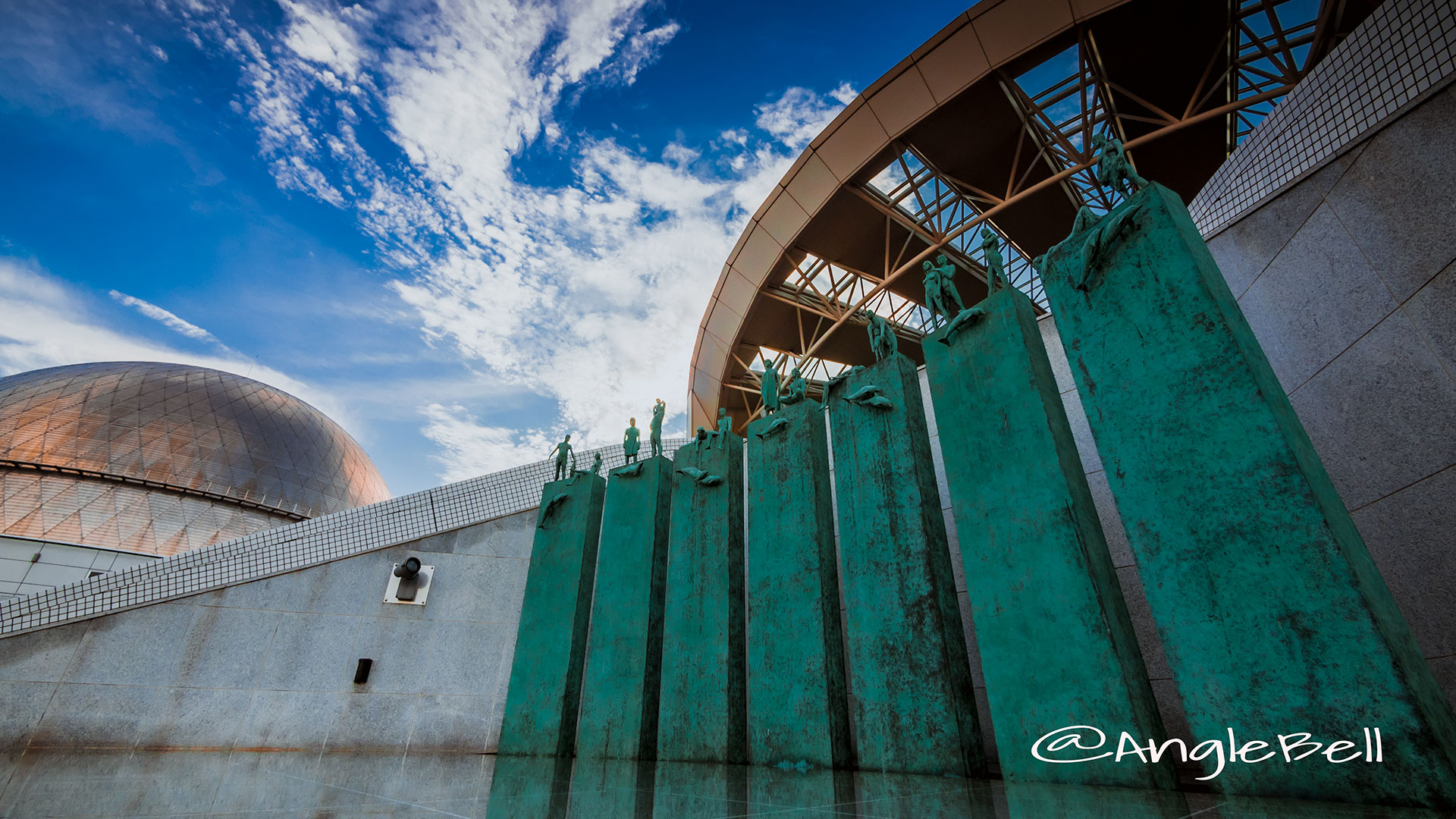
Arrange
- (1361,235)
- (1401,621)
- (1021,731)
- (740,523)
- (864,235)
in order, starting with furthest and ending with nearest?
(864,235), (740,523), (1361,235), (1021,731), (1401,621)

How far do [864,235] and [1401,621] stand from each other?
11696 millimetres

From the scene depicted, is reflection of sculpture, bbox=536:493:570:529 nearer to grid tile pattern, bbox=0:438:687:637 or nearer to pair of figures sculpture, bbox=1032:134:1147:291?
grid tile pattern, bbox=0:438:687:637

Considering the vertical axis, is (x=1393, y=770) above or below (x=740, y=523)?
below

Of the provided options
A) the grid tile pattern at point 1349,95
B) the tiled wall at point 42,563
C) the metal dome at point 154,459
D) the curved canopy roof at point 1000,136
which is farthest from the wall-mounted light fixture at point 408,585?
the metal dome at point 154,459

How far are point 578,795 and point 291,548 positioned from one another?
664 cm

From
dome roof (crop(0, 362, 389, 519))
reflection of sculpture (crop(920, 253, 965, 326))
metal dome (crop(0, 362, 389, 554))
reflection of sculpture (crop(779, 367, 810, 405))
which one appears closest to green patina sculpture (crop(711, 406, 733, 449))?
reflection of sculpture (crop(779, 367, 810, 405))

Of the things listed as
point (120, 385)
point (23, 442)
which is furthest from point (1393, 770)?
point (120, 385)

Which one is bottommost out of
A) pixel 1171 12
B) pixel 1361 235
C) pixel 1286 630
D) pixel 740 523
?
pixel 1286 630

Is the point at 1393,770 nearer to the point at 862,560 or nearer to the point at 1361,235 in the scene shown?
the point at 862,560

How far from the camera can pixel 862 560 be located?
13.5 ft

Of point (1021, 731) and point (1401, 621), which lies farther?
point (1021, 731)

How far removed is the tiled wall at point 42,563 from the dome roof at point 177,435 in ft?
11.0

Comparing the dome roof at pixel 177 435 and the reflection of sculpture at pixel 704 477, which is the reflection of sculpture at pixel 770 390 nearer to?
the reflection of sculpture at pixel 704 477

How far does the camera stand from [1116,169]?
11.8 feet
